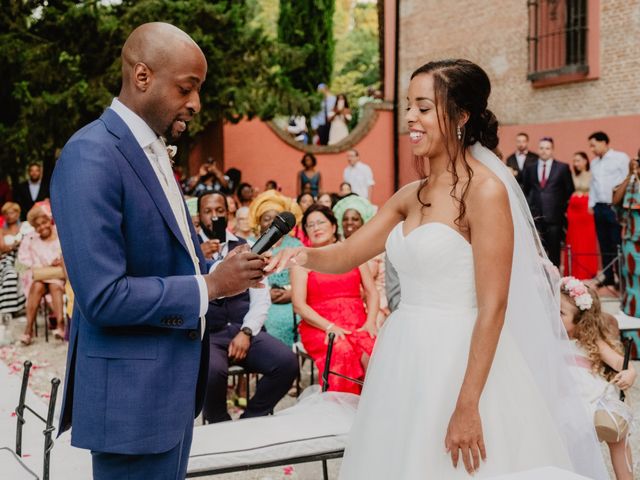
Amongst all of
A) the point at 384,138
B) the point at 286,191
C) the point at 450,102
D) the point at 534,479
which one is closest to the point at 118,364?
the point at 534,479

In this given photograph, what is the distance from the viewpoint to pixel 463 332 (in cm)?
290

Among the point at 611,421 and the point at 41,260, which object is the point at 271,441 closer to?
the point at 611,421

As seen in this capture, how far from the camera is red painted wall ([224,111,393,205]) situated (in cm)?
1748

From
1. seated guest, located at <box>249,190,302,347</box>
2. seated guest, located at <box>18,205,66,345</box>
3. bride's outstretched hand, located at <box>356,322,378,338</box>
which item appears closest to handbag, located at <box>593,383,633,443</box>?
bride's outstretched hand, located at <box>356,322,378,338</box>

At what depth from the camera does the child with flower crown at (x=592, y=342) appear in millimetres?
4398

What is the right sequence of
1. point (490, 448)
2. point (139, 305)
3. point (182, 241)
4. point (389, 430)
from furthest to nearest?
point (389, 430)
point (490, 448)
point (182, 241)
point (139, 305)

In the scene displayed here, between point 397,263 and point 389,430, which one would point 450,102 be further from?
point 389,430

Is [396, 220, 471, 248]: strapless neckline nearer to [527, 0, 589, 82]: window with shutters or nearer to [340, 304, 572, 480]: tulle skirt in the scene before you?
[340, 304, 572, 480]: tulle skirt

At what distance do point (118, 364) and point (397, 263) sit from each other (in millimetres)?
1272

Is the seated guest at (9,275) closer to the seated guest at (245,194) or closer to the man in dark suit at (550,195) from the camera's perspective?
the seated guest at (245,194)

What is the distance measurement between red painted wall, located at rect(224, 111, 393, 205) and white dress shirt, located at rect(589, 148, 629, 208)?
8.16 meters

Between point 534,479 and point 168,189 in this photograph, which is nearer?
point 534,479

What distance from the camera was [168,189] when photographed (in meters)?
2.36

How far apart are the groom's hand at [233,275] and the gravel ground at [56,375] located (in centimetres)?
282
